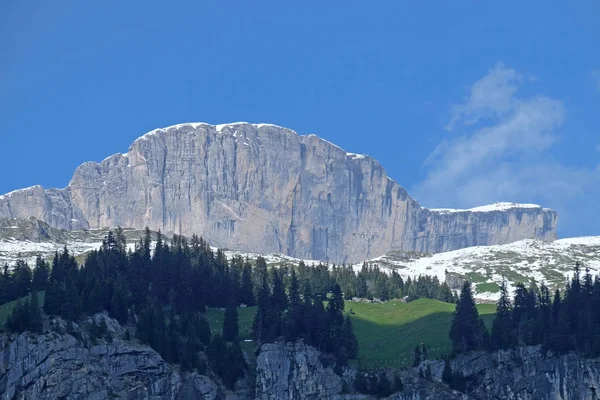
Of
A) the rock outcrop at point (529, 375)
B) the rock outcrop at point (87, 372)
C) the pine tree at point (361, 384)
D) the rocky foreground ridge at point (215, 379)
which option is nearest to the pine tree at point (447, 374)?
the rocky foreground ridge at point (215, 379)

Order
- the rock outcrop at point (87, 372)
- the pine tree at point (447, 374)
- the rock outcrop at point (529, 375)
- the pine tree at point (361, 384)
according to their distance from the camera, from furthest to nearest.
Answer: the pine tree at point (447, 374)
the pine tree at point (361, 384)
the rock outcrop at point (529, 375)
the rock outcrop at point (87, 372)

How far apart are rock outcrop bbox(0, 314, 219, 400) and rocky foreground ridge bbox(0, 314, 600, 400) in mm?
151

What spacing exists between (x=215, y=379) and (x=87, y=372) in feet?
75.9

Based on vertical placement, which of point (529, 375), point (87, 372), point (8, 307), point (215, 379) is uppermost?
point (8, 307)

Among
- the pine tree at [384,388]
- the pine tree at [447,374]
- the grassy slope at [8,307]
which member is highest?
the grassy slope at [8,307]

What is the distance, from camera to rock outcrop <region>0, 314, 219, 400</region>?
170m

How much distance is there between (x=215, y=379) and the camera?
187 meters

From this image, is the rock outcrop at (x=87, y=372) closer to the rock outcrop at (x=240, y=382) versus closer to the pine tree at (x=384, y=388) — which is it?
the rock outcrop at (x=240, y=382)

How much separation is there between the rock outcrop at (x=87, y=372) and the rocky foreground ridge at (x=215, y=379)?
151 mm

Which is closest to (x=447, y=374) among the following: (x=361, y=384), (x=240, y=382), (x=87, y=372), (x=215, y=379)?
(x=361, y=384)

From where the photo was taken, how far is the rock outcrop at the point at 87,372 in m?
170

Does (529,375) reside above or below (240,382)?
above

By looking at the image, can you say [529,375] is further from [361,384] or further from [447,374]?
[361,384]

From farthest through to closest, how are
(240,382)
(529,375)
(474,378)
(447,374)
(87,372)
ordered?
(474,378) → (529,375) → (447,374) → (240,382) → (87,372)
